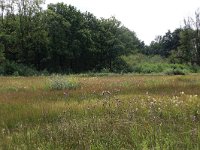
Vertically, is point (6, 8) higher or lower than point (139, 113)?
higher

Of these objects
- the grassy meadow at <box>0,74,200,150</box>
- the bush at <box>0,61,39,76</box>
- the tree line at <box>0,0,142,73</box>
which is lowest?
the grassy meadow at <box>0,74,200,150</box>

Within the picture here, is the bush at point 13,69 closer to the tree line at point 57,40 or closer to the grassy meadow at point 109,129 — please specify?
the tree line at point 57,40

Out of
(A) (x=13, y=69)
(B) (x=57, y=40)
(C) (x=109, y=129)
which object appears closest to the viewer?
(C) (x=109, y=129)

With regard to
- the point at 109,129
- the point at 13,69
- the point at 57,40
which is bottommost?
the point at 109,129

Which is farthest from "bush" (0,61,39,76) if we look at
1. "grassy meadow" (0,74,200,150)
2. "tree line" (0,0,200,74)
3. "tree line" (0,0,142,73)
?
"grassy meadow" (0,74,200,150)

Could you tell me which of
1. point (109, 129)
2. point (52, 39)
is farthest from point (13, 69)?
point (109, 129)

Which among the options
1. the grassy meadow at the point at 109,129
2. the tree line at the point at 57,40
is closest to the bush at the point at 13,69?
the tree line at the point at 57,40

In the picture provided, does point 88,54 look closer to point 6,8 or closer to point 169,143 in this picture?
point 6,8

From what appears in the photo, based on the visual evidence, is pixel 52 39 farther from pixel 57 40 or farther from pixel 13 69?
pixel 13 69

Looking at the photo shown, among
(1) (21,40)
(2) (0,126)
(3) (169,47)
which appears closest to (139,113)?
(2) (0,126)

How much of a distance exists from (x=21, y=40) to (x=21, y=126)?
49.8m

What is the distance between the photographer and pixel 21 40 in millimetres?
56719

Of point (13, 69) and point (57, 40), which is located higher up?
point (57, 40)

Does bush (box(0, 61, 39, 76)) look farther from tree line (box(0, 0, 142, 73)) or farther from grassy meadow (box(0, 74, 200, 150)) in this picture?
grassy meadow (box(0, 74, 200, 150))
